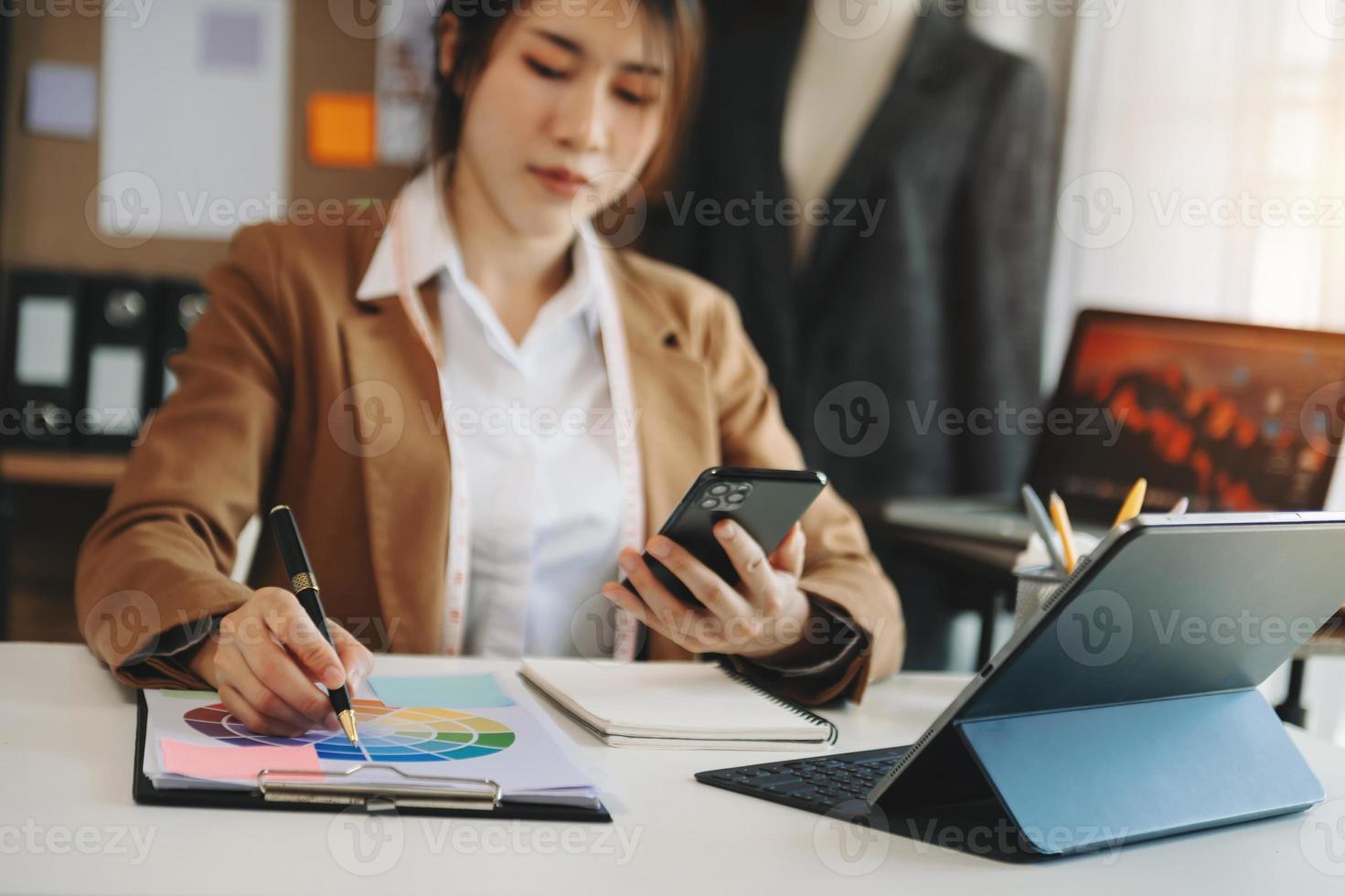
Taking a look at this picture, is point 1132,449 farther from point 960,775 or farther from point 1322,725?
point 960,775

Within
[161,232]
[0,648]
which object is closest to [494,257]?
[0,648]

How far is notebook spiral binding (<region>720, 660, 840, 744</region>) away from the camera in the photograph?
91 cm

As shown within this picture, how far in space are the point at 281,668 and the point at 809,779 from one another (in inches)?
13.0

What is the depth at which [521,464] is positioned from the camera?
131cm

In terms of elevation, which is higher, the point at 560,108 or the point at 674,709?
the point at 560,108

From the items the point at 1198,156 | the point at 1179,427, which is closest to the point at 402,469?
the point at 1179,427

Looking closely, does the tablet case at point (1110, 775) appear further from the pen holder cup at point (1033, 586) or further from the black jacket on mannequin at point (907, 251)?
the black jacket on mannequin at point (907, 251)

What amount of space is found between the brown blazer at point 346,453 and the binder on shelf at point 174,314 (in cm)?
106

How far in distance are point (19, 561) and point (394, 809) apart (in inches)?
88.3

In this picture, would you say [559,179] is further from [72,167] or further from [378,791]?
[72,167]

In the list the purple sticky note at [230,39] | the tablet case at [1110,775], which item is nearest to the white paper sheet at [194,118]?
the purple sticky note at [230,39]

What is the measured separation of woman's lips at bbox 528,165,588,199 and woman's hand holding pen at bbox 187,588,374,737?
2.05 feet

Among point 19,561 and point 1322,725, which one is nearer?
point 1322,725

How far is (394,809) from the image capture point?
686 mm
